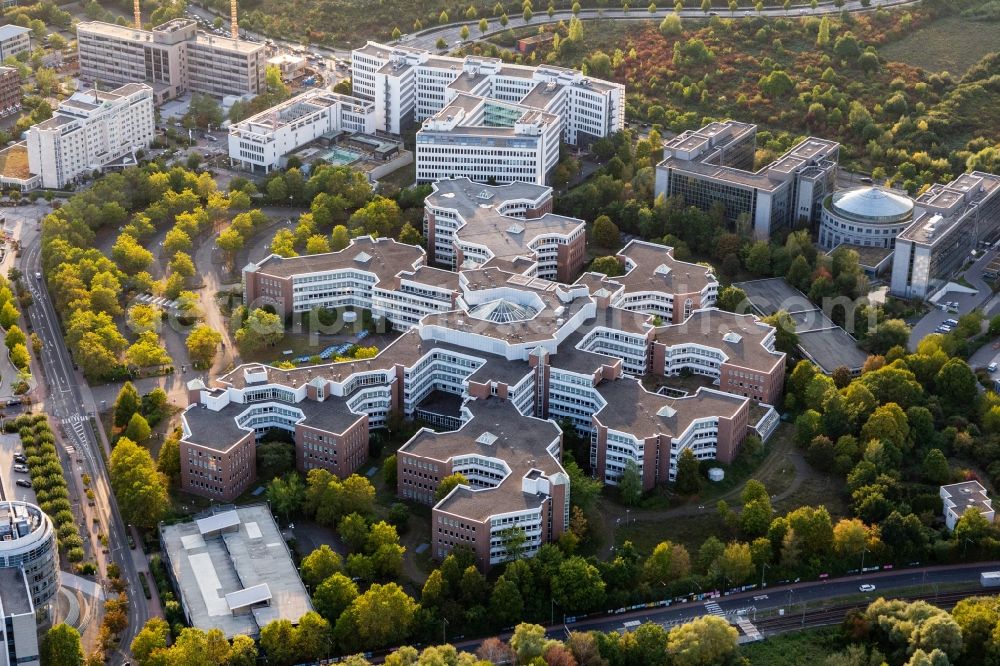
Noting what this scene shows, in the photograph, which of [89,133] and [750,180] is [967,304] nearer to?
[750,180]

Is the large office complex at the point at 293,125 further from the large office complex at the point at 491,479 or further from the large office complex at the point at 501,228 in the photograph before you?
the large office complex at the point at 491,479

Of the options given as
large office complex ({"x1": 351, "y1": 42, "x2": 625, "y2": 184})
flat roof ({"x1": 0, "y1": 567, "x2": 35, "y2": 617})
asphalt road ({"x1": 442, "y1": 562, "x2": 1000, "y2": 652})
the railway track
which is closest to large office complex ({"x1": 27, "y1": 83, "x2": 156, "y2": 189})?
large office complex ({"x1": 351, "y1": 42, "x2": 625, "y2": 184})

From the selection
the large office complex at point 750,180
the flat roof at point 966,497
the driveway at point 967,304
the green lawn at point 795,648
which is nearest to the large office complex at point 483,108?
the large office complex at point 750,180

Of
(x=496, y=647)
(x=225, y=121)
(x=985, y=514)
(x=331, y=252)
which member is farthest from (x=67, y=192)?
(x=985, y=514)

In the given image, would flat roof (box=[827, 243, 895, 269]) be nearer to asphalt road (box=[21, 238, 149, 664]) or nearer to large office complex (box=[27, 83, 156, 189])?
asphalt road (box=[21, 238, 149, 664])

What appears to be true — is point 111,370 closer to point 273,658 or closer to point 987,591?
point 273,658
